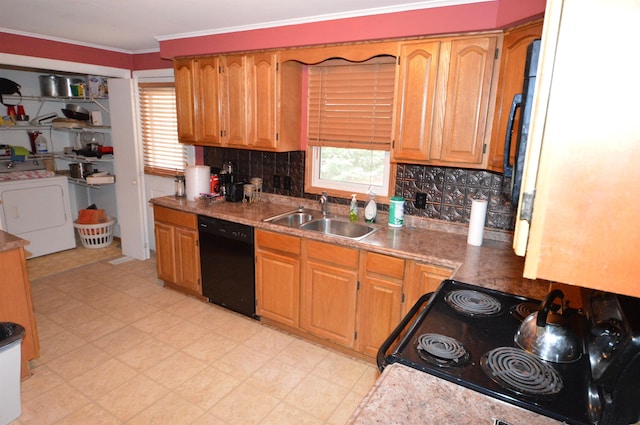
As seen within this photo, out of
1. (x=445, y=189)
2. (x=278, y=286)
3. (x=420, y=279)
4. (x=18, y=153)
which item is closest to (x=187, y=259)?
(x=278, y=286)

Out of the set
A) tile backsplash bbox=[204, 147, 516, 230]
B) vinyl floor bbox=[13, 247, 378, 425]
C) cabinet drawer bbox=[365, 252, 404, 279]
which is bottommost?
vinyl floor bbox=[13, 247, 378, 425]

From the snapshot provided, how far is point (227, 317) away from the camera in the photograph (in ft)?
10.9

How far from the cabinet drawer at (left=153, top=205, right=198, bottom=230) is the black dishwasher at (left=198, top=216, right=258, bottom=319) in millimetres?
96

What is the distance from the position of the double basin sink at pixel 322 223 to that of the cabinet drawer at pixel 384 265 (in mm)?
457

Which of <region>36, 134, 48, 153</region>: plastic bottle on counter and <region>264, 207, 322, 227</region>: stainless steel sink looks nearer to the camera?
<region>264, 207, 322, 227</region>: stainless steel sink

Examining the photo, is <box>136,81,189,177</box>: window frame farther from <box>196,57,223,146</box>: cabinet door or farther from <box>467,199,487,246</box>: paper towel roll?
<box>467,199,487,246</box>: paper towel roll

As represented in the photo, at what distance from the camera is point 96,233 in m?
5.00

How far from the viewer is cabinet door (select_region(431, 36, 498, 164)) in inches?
88.7

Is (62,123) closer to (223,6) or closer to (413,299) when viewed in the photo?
(223,6)

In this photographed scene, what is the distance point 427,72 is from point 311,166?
1.33m

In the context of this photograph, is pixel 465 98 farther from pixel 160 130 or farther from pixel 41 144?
pixel 41 144

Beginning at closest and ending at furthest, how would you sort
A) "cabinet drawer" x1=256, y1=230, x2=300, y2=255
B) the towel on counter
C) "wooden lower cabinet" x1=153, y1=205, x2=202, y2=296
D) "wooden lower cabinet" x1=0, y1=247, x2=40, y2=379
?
"wooden lower cabinet" x1=0, y1=247, x2=40, y2=379 → "cabinet drawer" x1=256, y1=230, x2=300, y2=255 → "wooden lower cabinet" x1=153, y1=205, x2=202, y2=296 → the towel on counter

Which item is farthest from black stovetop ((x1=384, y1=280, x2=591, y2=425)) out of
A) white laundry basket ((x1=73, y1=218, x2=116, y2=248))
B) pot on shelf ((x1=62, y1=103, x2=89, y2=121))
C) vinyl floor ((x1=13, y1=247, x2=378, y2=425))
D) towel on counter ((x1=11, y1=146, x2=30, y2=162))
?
towel on counter ((x1=11, y1=146, x2=30, y2=162))

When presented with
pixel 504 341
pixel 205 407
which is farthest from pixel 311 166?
pixel 504 341
